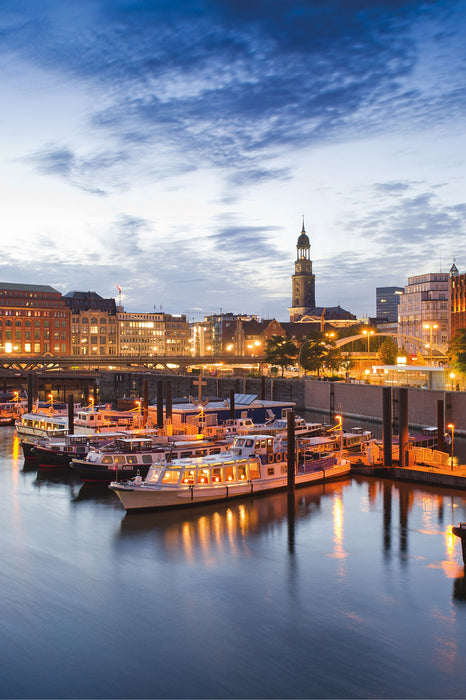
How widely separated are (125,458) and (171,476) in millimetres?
7382

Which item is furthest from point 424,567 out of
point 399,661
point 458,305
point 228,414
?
point 458,305

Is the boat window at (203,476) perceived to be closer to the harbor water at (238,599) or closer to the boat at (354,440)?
the harbor water at (238,599)

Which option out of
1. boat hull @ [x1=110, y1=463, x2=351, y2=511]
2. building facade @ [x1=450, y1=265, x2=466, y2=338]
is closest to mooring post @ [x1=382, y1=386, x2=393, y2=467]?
boat hull @ [x1=110, y1=463, x2=351, y2=511]

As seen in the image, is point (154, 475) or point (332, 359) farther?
point (332, 359)

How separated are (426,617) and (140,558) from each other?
44.3 feet

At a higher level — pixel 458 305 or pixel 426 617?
pixel 458 305

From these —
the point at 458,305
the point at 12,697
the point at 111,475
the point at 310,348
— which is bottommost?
the point at 12,697

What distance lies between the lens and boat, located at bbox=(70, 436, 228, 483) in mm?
44344

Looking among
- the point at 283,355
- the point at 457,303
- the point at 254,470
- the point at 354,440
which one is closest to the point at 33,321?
the point at 283,355

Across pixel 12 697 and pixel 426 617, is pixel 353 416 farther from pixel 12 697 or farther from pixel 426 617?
pixel 12 697

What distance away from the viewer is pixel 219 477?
39.6 meters

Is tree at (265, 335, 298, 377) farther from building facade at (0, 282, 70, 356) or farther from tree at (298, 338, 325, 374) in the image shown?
building facade at (0, 282, 70, 356)

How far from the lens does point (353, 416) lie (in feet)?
273

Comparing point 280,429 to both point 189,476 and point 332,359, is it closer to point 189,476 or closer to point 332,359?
point 189,476
